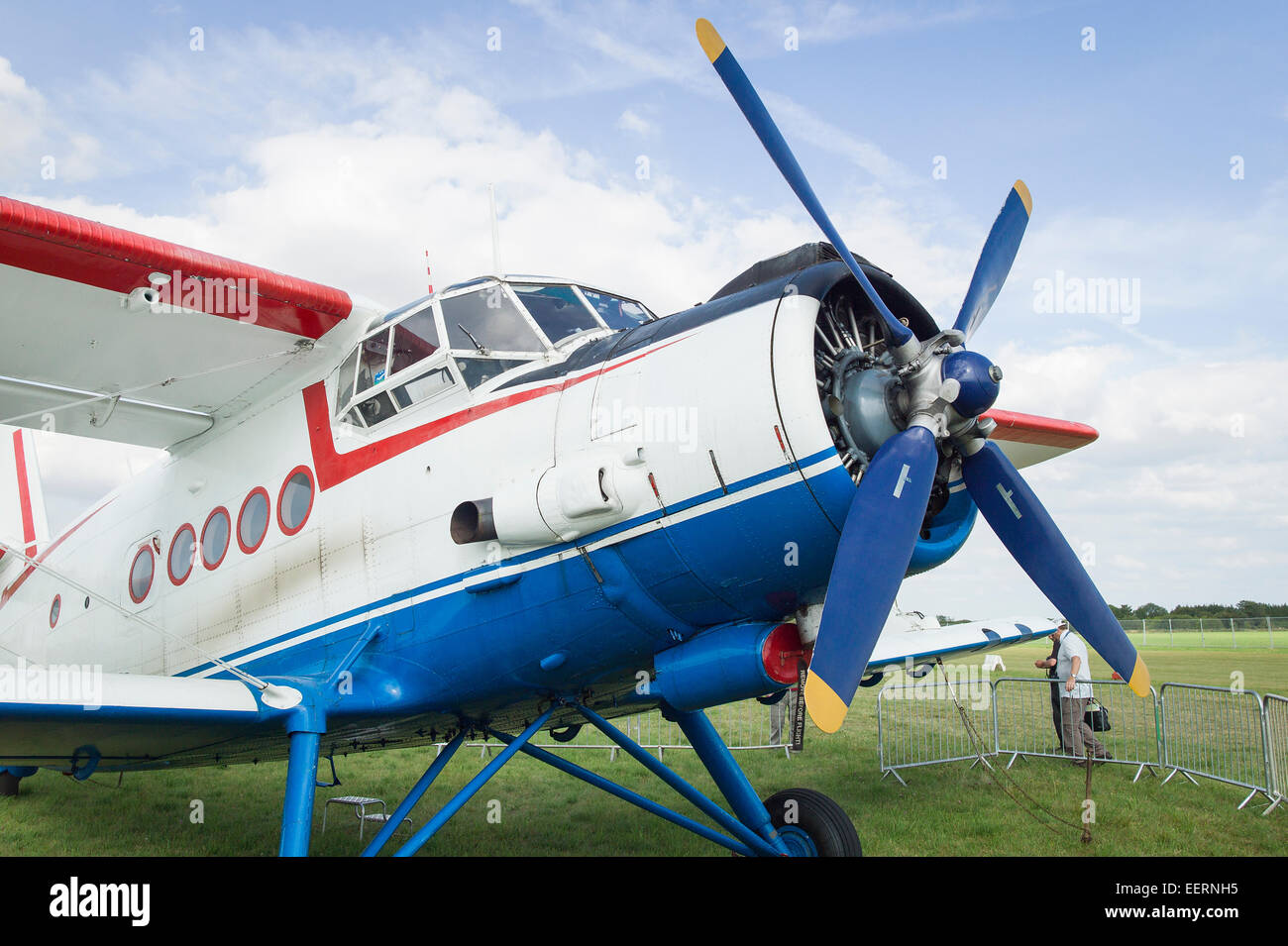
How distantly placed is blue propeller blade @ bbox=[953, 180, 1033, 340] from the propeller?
22mm

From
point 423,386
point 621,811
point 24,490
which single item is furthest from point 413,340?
point 24,490

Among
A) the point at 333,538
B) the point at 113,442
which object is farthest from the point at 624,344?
the point at 113,442

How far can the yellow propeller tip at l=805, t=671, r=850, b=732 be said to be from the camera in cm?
388

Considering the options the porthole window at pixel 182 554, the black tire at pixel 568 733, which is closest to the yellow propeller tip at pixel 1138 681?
the black tire at pixel 568 733

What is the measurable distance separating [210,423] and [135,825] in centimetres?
494

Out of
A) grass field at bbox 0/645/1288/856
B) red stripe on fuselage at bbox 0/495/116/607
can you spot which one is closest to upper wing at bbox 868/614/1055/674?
grass field at bbox 0/645/1288/856

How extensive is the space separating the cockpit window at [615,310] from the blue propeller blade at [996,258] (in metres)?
2.21

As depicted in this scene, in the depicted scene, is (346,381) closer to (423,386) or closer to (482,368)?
(423,386)

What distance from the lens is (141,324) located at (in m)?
6.73

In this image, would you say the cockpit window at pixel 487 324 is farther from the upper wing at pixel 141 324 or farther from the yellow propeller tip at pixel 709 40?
the yellow propeller tip at pixel 709 40

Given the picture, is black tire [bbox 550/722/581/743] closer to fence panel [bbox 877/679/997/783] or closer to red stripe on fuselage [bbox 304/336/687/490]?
red stripe on fuselage [bbox 304/336/687/490]

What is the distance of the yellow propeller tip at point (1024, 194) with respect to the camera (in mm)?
5836

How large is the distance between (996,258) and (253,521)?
19.1 ft
